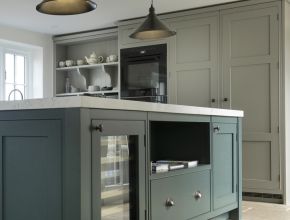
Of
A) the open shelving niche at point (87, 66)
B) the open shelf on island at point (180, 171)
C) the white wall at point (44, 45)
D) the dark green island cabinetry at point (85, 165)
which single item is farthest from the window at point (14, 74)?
the dark green island cabinetry at point (85, 165)

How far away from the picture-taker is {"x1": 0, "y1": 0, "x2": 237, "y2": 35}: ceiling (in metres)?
4.92

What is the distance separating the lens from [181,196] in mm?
2525

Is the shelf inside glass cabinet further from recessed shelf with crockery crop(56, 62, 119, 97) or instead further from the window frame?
the window frame

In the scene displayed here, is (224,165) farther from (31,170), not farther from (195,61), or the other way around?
(195,61)

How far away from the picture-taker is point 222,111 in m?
3.10

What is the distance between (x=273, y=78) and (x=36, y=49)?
12.4 ft

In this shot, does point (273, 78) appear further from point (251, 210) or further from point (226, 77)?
point (251, 210)

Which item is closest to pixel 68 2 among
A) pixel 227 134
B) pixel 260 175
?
pixel 227 134

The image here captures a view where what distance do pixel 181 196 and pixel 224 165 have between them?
28.1 inches

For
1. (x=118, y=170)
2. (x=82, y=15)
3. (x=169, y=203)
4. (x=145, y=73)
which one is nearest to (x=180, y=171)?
(x=169, y=203)

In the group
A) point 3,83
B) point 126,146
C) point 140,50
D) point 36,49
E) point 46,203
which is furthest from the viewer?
point 36,49

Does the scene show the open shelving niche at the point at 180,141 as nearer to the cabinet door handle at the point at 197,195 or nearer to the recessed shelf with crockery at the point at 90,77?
the cabinet door handle at the point at 197,195

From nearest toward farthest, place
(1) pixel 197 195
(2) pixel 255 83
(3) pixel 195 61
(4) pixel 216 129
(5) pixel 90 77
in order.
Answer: (1) pixel 197 195, (4) pixel 216 129, (2) pixel 255 83, (3) pixel 195 61, (5) pixel 90 77

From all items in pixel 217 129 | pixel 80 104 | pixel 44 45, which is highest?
pixel 44 45
